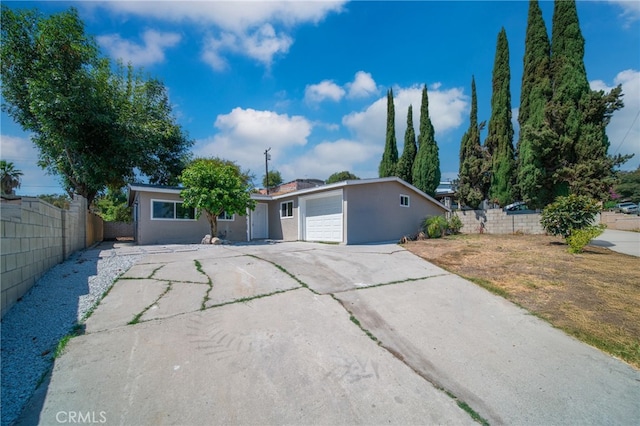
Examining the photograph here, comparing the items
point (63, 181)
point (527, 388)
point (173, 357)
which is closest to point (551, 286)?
point (527, 388)

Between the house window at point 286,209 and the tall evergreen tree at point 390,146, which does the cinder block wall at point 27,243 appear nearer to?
the house window at point 286,209

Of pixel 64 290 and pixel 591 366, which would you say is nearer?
pixel 591 366

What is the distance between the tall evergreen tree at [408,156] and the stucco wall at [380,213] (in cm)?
739

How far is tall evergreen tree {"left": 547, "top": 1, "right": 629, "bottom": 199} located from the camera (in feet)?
42.6

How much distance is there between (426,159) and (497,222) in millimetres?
7053

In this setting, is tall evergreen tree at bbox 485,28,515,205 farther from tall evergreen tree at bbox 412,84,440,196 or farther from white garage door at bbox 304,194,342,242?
white garage door at bbox 304,194,342,242

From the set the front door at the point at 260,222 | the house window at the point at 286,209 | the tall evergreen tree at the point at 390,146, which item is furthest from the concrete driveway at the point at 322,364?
the tall evergreen tree at the point at 390,146

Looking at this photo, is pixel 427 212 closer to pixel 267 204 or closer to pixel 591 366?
pixel 267 204

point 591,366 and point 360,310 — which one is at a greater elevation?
point 360,310

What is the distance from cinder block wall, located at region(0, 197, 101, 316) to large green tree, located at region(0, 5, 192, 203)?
824cm

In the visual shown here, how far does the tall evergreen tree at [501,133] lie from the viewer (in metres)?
16.5

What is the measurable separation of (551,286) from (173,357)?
734cm

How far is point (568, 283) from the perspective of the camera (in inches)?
248

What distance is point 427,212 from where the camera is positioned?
16.3 meters
